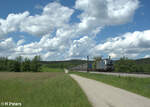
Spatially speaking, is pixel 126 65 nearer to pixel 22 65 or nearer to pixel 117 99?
pixel 22 65

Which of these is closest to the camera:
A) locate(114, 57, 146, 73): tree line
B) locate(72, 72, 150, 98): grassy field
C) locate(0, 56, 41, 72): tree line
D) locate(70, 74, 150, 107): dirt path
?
locate(70, 74, 150, 107): dirt path

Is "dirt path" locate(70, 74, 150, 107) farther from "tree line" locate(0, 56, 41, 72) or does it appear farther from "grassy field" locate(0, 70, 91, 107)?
"tree line" locate(0, 56, 41, 72)

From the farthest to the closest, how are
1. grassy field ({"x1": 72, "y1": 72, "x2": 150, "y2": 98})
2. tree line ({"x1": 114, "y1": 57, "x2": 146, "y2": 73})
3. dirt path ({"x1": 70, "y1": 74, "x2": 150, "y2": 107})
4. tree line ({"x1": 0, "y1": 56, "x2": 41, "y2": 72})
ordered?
tree line ({"x1": 0, "y1": 56, "x2": 41, "y2": 72}), tree line ({"x1": 114, "y1": 57, "x2": 146, "y2": 73}), grassy field ({"x1": 72, "y1": 72, "x2": 150, "y2": 98}), dirt path ({"x1": 70, "y1": 74, "x2": 150, "y2": 107})

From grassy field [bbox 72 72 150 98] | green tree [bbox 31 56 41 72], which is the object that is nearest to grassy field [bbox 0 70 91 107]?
grassy field [bbox 72 72 150 98]

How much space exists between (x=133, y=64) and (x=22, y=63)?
200 ft

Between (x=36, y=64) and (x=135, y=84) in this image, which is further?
(x=36, y=64)

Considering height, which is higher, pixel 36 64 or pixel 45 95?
pixel 36 64

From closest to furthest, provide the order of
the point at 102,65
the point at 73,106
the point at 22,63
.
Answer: the point at 73,106, the point at 102,65, the point at 22,63

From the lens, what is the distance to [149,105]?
325 inches

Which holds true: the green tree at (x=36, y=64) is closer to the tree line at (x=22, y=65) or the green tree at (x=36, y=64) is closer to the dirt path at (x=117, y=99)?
the tree line at (x=22, y=65)

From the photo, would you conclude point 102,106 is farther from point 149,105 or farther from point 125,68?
point 125,68

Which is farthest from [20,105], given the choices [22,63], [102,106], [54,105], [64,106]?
[22,63]

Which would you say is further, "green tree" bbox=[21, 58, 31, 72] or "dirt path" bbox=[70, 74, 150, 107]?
"green tree" bbox=[21, 58, 31, 72]

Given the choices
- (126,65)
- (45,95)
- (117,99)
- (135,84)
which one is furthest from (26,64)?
(117,99)
